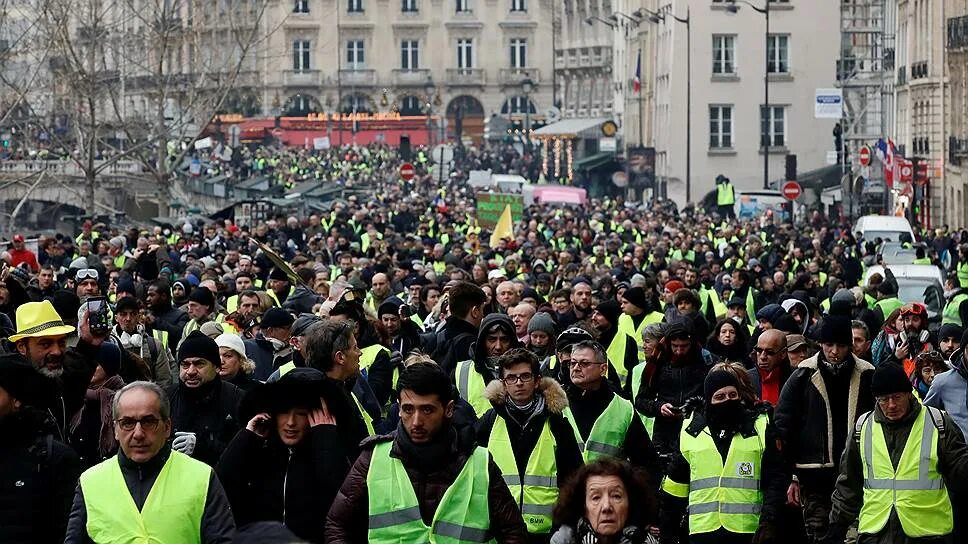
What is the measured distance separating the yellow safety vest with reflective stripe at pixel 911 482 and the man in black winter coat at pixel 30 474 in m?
3.53

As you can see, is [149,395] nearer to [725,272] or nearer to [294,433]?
[294,433]

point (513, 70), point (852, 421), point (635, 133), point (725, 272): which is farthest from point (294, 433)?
point (513, 70)

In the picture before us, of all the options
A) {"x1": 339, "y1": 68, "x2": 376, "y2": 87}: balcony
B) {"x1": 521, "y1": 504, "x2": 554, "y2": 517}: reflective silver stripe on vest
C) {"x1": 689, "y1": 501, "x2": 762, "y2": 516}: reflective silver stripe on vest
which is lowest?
{"x1": 689, "y1": 501, "x2": 762, "y2": 516}: reflective silver stripe on vest

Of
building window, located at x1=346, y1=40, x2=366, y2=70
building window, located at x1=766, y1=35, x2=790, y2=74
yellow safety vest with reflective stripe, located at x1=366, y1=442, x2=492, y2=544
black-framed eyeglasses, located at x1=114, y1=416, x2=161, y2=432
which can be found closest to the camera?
black-framed eyeglasses, located at x1=114, y1=416, x2=161, y2=432

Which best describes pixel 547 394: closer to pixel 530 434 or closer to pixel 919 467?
pixel 530 434

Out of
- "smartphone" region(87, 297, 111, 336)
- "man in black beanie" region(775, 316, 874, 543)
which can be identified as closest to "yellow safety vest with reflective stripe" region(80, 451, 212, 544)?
"smartphone" region(87, 297, 111, 336)

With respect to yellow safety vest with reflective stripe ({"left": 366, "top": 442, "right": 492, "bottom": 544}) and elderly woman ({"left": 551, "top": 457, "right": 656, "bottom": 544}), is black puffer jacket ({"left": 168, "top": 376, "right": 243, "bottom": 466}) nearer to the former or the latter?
yellow safety vest with reflective stripe ({"left": 366, "top": 442, "right": 492, "bottom": 544})

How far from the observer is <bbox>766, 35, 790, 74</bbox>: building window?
229 ft

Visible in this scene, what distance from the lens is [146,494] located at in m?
7.33

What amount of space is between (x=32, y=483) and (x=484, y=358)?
136 inches

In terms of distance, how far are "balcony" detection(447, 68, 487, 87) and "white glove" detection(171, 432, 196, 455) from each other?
4358 inches

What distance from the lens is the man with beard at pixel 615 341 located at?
14.3m

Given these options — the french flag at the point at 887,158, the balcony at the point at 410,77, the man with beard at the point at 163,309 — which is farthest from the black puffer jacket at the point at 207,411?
the balcony at the point at 410,77

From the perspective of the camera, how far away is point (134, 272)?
2273cm
